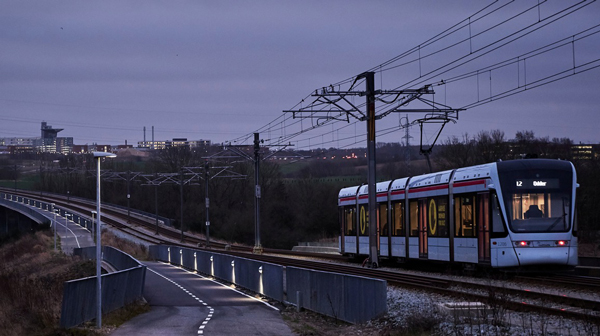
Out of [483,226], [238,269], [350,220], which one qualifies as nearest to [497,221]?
[483,226]

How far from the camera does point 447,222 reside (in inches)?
1103

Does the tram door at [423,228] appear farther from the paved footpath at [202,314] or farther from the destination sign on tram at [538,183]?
the paved footpath at [202,314]

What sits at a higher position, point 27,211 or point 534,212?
point 534,212

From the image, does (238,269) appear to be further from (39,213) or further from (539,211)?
(39,213)

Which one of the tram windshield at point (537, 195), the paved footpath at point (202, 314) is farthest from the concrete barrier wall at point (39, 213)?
the tram windshield at point (537, 195)

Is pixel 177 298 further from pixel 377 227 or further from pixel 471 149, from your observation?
pixel 471 149

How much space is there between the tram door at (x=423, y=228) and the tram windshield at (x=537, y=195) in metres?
5.52

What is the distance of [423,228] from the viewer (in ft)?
99.1

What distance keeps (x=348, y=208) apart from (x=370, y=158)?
199 inches

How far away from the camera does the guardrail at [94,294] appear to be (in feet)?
62.4

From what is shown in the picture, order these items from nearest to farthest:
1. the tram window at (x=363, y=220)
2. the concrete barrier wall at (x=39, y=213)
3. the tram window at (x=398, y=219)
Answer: the tram window at (x=398, y=219)
the tram window at (x=363, y=220)
the concrete barrier wall at (x=39, y=213)

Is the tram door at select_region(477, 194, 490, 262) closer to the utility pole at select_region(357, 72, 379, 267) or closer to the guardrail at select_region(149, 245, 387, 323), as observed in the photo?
the guardrail at select_region(149, 245, 387, 323)

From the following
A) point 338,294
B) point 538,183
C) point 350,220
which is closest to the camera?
point 338,294

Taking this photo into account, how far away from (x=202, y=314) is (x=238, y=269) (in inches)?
379
